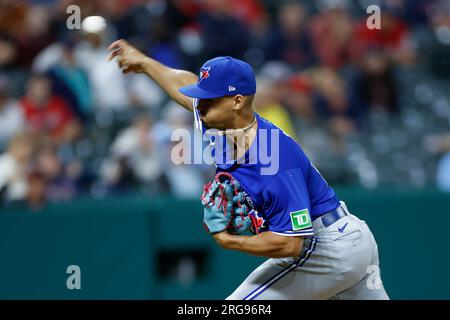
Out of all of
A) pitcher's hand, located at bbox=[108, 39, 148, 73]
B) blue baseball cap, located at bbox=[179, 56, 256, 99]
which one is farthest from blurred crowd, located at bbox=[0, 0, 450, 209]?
blue baseball cap, located at bbox=[179, 56, 256, 99]

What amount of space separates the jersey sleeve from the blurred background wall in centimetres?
165

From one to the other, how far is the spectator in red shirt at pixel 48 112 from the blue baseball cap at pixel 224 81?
4.33 meters

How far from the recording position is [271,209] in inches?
196

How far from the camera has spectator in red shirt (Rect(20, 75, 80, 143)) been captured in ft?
29.9

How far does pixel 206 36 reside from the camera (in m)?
10.6

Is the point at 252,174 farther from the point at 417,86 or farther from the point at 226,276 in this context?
the point at 417,86

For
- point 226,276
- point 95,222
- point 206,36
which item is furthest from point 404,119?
point 95,222

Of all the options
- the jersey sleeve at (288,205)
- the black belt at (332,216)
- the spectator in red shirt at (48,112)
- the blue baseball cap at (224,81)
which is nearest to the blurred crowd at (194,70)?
the spectator in red shirt at (48,112)

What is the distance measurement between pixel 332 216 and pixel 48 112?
4.76m

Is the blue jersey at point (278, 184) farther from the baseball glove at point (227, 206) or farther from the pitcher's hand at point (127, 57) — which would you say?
the pitcher's hand at point (127, 57)

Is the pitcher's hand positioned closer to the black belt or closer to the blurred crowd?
the black belt

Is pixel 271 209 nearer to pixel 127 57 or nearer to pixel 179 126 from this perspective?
pixel 127 57

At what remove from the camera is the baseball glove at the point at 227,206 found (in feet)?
16.3
